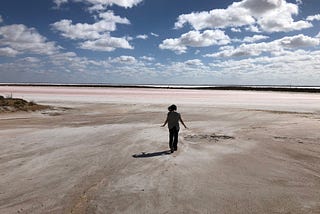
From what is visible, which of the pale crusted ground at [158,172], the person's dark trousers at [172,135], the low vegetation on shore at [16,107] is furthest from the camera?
the low vegetation on shore at [16,107]

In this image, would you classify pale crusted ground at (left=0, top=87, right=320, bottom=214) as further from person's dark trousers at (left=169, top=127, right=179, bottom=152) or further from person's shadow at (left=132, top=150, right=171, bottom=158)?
person's dark trousers at (left=169, top=127, right=179, bottom=152)

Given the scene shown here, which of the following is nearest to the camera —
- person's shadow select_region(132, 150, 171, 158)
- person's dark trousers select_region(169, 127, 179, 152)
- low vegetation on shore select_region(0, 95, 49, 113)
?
person's shadow select_region(132, 150, 171, 158)

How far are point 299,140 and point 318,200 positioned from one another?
23.1ft

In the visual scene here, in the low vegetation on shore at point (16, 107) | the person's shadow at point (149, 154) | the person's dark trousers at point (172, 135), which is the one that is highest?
the person's dark trousers at point (172, 135)

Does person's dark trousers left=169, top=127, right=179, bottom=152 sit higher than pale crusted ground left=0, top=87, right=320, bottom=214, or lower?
higher

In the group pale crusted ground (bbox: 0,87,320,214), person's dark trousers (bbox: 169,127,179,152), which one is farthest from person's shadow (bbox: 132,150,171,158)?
person's dark trousers (bbox: 169,127,179,152)

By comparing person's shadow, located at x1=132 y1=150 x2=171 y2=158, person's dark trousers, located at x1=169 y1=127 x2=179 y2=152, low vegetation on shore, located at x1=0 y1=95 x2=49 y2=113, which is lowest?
person's shadow, located at x1=132 y1=150 x2=171 y2=158

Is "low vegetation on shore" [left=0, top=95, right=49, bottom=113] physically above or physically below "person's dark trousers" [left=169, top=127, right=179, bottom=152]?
below

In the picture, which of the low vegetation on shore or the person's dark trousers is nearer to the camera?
the person's dark trousers

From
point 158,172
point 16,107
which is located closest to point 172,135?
point 158,172

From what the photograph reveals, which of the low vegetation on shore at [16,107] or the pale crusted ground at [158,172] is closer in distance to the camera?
the pale crusted ground at [158,172]

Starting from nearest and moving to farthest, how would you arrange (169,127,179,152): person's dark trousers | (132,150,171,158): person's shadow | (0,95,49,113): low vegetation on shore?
(132,150,171,158): person's shadow < (169,127,179,152): person's dark trousers < (0,95,49,113): low vegetation on shore

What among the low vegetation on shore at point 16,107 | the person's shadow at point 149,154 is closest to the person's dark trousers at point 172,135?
the person's shadow at point 149,154

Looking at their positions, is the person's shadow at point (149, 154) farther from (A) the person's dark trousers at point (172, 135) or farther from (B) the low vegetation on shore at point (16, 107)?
(B) the low vegetation on shore at point (16, 107)
